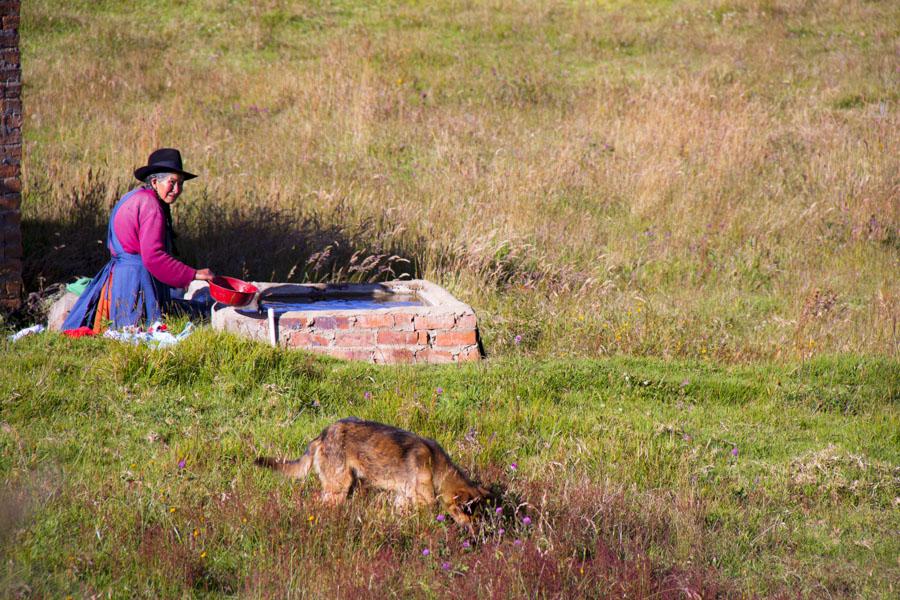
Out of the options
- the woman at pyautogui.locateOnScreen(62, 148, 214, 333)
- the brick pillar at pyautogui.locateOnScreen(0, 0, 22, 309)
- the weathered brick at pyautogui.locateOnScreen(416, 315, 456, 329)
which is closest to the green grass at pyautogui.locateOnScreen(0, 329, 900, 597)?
the weathered brick at pyautogui.locateOnScreen(416, 315, 456, 329)

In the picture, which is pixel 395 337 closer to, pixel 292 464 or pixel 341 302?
pixel 341 302

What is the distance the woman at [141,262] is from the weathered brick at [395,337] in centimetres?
137

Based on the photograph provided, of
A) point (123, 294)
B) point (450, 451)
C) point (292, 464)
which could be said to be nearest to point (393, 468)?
point (292, 464)

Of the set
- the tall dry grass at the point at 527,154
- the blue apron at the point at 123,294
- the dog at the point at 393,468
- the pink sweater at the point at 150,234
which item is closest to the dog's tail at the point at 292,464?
the dog at the point at 393,468

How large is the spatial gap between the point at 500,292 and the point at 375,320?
2.43 meters

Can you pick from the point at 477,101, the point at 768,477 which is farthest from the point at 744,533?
the point at 477,101

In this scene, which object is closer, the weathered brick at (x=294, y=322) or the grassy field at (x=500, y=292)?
the grassy field at (x=500, y=292)

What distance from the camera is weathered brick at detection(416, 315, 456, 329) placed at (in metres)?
7.04

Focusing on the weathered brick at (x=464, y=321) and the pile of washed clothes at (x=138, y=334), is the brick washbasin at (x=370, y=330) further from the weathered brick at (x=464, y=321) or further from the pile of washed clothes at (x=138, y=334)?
the pile of washed clothes at (x=138, y=334)

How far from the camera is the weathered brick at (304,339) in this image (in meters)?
6.86

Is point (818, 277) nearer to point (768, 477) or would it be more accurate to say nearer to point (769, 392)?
point (769, 392)

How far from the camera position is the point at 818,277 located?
10375 mm

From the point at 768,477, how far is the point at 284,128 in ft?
35.6

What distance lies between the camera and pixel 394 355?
7031 mm
